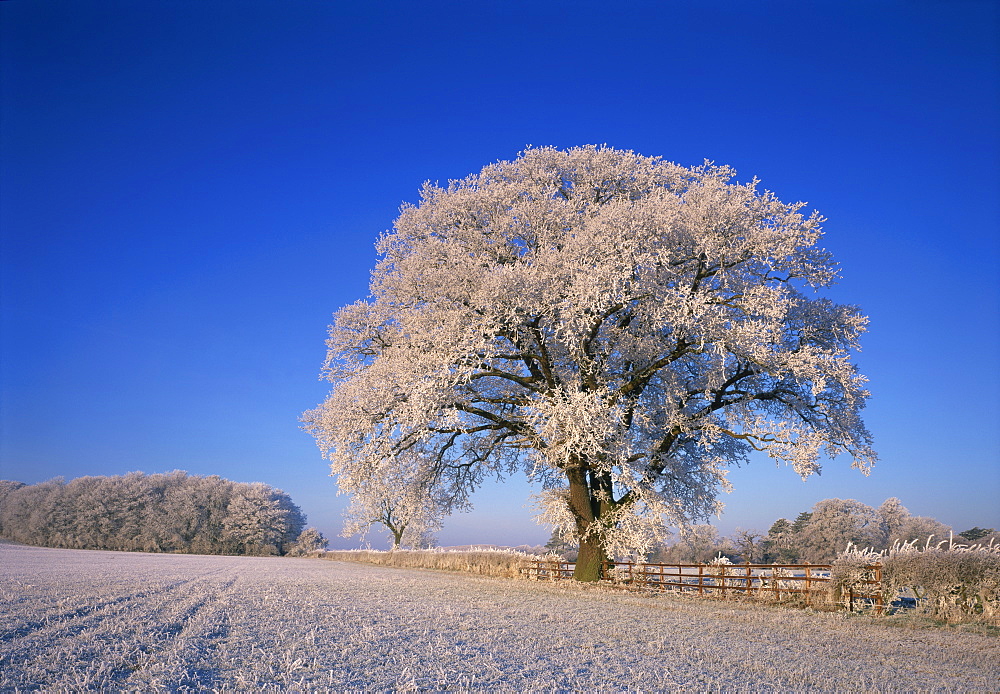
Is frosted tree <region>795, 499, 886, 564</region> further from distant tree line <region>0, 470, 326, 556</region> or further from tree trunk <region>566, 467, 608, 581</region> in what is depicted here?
distant tree line <region>0, 470, 326, 556</region>

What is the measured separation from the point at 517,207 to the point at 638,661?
13257mm

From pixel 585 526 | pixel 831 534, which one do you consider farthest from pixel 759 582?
pixel 831 534

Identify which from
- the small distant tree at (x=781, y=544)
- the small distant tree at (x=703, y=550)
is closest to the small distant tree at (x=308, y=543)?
the small distant tree at (x=703, y=550)

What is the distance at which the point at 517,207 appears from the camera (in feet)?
61.7

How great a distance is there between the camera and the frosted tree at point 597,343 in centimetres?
1641

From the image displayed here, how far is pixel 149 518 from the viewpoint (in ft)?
198

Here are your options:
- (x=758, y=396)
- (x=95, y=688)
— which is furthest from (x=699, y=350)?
(x=95, y=688)

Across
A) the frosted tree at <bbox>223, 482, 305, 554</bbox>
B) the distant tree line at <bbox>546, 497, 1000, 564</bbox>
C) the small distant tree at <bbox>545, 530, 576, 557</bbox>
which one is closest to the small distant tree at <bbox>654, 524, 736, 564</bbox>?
the distant tree line at <bbox>546, 497, 1000, 564</bbox>

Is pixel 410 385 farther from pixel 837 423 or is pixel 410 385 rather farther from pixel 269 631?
pixel 837 423

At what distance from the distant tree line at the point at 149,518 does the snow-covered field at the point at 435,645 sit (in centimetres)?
4946

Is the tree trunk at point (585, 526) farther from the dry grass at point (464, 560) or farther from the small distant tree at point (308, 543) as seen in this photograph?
the small distant tree at point (308, 543)

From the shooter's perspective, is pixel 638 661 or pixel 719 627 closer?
pixel 638 661

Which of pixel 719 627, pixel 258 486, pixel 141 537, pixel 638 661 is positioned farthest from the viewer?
pixel 258 486

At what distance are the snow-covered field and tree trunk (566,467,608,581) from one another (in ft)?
16.2
